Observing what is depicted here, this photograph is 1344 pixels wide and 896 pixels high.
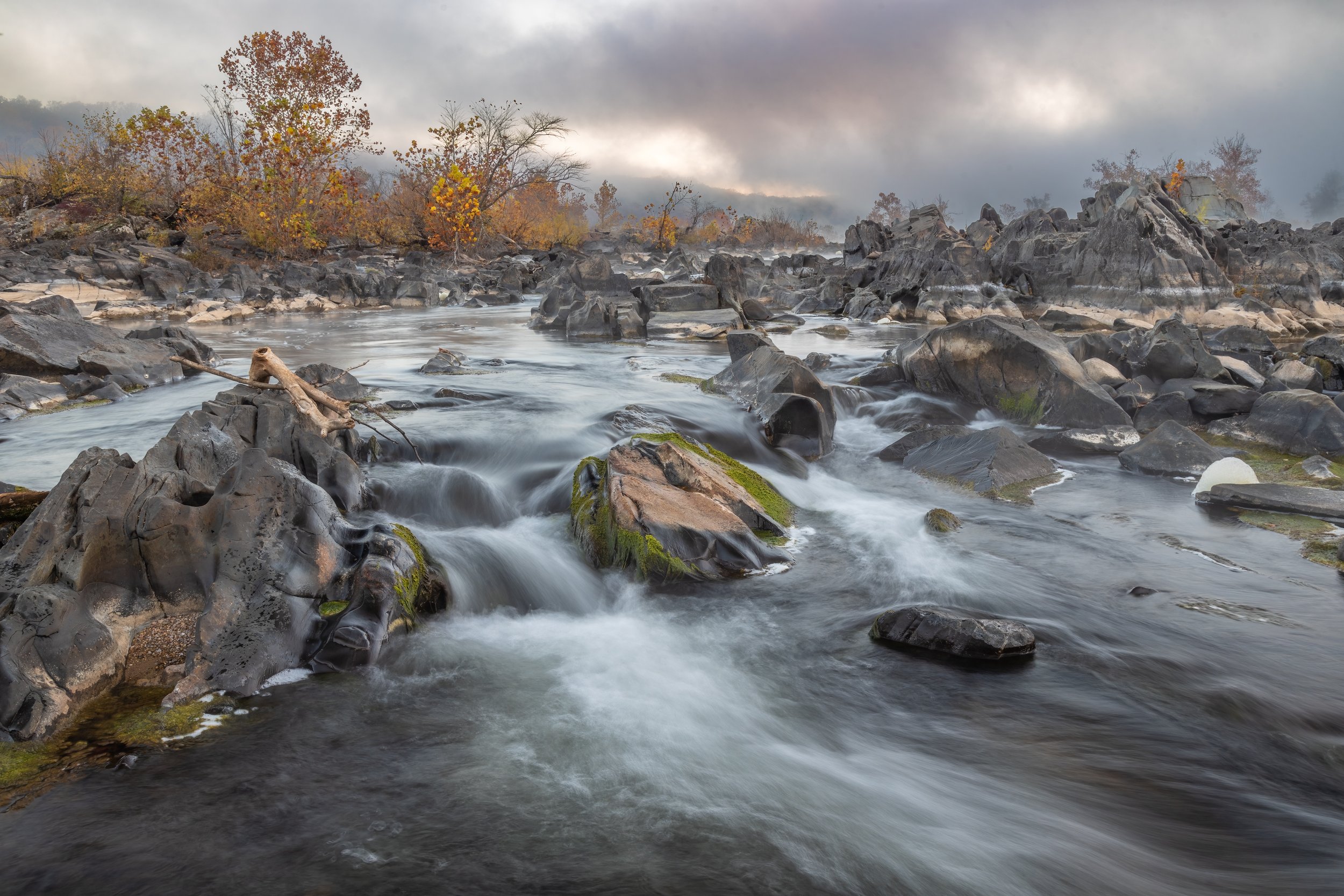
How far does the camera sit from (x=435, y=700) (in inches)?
132

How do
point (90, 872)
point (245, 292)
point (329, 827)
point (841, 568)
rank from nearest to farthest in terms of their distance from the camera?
point (90, 872), point (329, 827), point (841, 568), point (245, 292)

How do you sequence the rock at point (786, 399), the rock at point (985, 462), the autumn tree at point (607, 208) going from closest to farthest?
the rock at point (985, 462)
the rock at point (786, 399)
the autumn tree at point (607, 208)

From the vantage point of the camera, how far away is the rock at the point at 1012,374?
8.73 metres

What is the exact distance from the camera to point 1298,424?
310 inches

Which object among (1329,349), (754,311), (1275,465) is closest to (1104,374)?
(1275,465)

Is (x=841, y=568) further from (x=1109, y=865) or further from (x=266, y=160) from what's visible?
(x=266, y=160)

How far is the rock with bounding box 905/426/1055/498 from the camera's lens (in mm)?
6871

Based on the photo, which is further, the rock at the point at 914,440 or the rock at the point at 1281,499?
the rock at the point at 914,440

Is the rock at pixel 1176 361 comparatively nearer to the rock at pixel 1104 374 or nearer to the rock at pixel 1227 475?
the rock at pixel 1104 374

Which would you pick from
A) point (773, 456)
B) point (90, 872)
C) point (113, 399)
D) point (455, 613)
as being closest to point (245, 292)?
point (113, 399)

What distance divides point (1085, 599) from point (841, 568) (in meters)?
1.47

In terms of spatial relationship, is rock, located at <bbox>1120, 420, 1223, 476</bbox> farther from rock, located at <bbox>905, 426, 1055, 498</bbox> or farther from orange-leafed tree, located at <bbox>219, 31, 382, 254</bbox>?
orange-leafed tree, located at <bbox>219, 31, 382, 254</bbox>

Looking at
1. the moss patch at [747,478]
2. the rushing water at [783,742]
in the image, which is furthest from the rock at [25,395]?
the moss patch at [747,478]

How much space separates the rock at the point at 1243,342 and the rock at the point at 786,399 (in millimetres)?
8588
